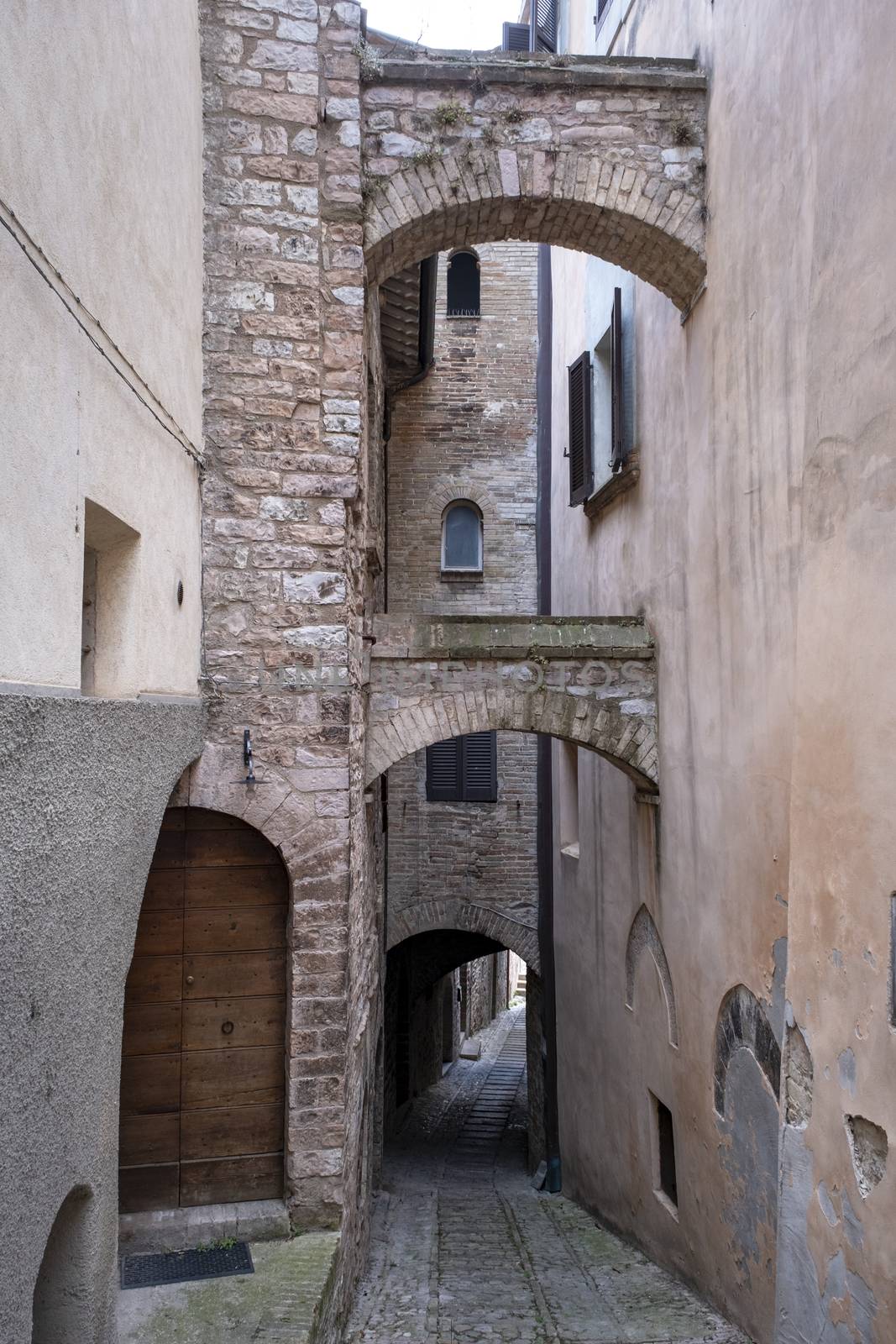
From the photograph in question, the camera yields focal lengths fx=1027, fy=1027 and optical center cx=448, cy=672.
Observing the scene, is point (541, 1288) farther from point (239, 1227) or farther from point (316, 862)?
point (316, 862)

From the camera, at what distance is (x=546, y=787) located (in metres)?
10.7

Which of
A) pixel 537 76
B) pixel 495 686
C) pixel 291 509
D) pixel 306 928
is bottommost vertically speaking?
pixel 306 928

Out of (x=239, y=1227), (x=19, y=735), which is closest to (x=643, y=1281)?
(x=239, y=1227)

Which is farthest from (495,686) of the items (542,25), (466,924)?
(542,25)

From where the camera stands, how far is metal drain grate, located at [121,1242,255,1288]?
4355mm

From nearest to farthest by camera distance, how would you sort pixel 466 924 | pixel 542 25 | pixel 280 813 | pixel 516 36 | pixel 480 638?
1. pixel 280 813
2. pixel 480 638
3. pixel 466 924
4. pixel 542 25
5. pixel 516 36

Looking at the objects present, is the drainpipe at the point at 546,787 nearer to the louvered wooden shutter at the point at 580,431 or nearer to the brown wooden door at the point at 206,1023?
the louvered wooden shutter at the point at 580,431

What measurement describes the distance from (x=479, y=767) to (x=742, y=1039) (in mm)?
5935

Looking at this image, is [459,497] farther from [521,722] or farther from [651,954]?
[651,954]

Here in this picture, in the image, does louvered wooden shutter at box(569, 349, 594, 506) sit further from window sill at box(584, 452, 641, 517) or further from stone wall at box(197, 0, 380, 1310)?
stone wall at box(197, 0, 380, 1310)

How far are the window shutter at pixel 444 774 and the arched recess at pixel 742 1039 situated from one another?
5.57 m

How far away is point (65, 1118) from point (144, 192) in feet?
10.4

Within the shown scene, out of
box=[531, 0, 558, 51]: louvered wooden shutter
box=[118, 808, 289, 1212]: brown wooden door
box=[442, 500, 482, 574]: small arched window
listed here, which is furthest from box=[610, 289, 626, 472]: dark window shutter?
box=[531, 0, 558, 51]: louvered wooden shutter

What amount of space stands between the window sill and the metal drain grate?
5.22 meters
